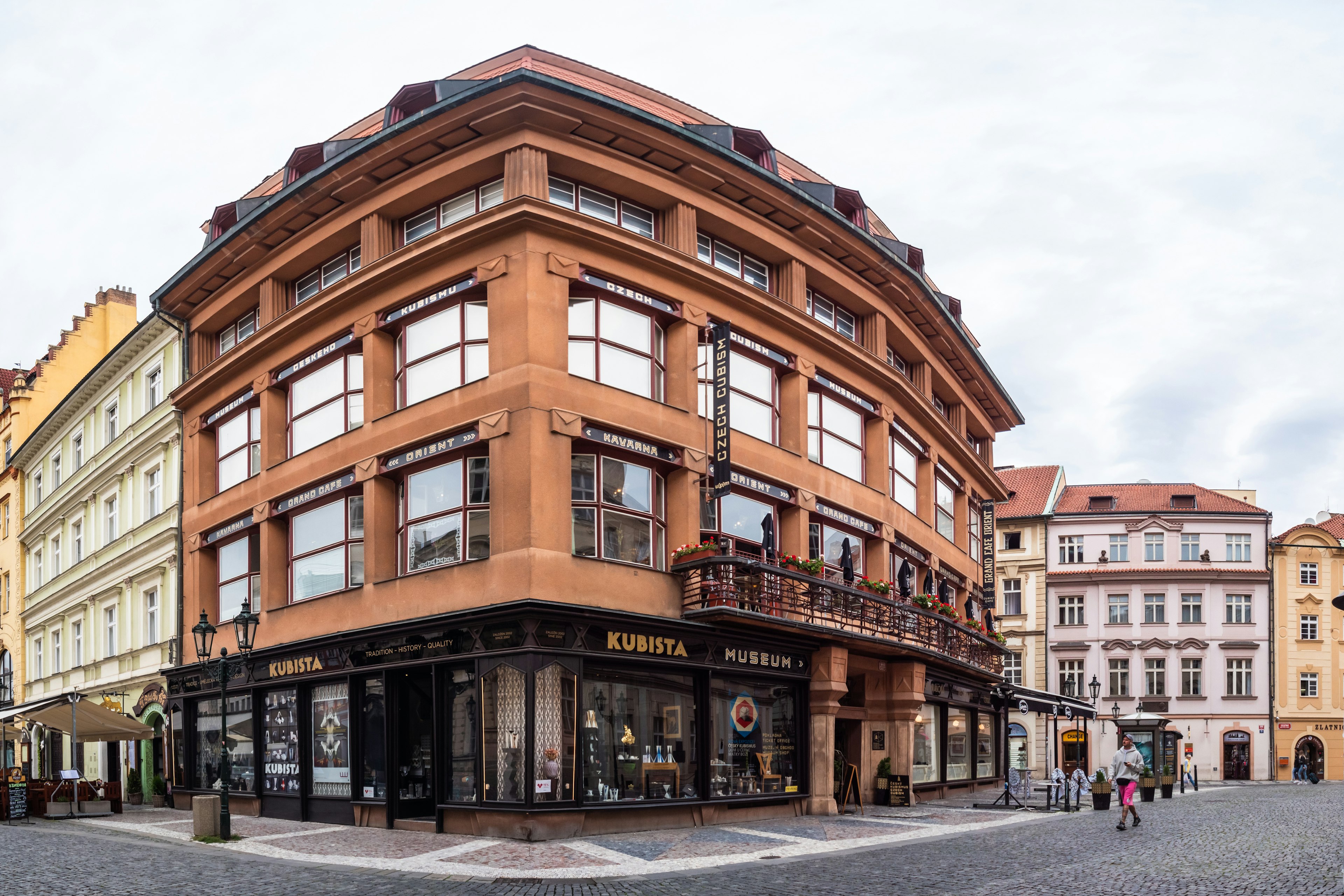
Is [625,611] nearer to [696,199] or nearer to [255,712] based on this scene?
[696,199]

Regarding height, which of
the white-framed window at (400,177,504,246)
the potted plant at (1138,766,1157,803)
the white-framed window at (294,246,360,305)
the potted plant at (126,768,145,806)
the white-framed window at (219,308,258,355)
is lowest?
the potted plant at (1138,766,1157,803)

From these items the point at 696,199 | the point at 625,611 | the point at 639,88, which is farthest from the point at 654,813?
the point at 639,88

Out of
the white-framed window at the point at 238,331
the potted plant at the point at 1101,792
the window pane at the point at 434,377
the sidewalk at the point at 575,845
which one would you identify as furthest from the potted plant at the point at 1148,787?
the white-framed window at the point at 238,331

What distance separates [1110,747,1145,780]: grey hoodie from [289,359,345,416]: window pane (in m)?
17.9

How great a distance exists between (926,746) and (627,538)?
1608 centimetres

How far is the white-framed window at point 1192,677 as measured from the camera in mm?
67438

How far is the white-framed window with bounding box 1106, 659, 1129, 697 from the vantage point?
67.7 metres

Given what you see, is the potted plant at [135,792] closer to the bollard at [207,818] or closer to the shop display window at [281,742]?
the shop display window at [281,742]

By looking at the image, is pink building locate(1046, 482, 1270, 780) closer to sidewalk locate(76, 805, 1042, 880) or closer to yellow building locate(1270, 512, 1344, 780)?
yellow building locate(1270, 512, 1344, 780)

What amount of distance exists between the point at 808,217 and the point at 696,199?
11.4 ft

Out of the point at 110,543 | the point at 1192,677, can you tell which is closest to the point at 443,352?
the point at 110,543

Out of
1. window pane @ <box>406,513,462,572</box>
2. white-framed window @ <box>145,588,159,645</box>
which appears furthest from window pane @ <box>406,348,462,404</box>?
white-framed window @ <box>145,588,159,645</box>

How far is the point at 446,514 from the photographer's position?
25.5 m

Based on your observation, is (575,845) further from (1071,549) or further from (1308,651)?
(1308,651)
